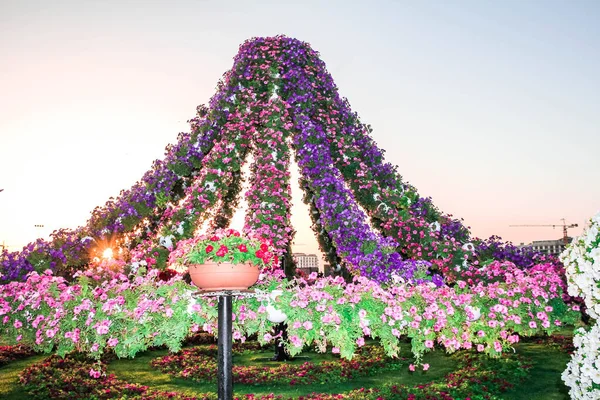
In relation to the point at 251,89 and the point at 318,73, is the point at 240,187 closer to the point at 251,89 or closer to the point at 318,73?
the point at 251,89

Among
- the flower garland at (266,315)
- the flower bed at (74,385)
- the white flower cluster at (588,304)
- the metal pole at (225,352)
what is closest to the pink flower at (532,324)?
the flower garland at (266,315)

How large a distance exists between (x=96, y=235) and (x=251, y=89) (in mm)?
5545

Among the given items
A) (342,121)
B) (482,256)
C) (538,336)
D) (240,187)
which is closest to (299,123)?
(342,121)

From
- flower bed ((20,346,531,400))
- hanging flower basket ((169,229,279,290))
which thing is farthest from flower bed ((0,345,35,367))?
hanging flower basket ((169,229,279,290))

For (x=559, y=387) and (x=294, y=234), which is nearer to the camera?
(x=559, y=387)

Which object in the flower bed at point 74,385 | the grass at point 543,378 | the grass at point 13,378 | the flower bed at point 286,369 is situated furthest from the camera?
the flower bed at point 286,369

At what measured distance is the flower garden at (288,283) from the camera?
5.89 m

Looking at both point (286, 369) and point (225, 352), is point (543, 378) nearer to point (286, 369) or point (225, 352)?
point (286, 369)

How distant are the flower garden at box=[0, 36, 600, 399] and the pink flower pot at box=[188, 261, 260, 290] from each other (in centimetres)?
11

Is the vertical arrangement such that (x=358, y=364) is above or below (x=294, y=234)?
below

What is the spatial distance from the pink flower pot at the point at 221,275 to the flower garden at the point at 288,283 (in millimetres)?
113

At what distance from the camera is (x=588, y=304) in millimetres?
4625

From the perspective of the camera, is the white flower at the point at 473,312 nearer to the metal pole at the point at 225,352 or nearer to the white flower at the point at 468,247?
the metal pole at the point at 225,352

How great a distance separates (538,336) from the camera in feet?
49.0
